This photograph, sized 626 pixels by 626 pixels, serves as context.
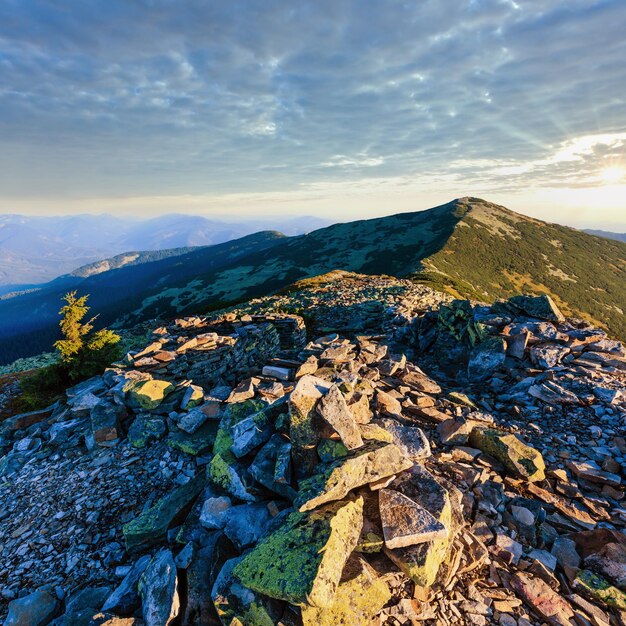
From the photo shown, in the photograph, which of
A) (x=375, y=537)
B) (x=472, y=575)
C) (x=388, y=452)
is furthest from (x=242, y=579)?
(x=472, y=575)

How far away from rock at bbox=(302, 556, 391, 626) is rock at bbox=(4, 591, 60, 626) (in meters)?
5.82

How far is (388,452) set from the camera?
7.04 m

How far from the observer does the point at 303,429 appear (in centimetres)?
775

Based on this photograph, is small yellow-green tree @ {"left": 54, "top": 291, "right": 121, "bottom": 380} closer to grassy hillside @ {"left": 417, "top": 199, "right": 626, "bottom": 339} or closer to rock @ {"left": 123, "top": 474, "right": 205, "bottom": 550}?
rock @ {"left": 123, "top": 474, "right": 205, "bottom": 550}

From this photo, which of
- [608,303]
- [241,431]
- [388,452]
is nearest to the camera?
[388,452]

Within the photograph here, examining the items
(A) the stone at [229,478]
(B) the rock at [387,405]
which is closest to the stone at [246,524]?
(A) the stone at [229,478]

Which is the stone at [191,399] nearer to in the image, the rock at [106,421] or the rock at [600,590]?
the rock at [106,421]

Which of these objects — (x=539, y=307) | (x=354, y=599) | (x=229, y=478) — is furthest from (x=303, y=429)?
(x=539, y=307)

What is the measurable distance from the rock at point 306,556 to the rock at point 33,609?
4.63 m

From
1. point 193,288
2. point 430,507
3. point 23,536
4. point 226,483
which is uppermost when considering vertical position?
point 430,507

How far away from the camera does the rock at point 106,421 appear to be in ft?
38.5

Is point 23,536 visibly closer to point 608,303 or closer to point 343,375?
point 343,375

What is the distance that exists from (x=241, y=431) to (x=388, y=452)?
3.85 metres

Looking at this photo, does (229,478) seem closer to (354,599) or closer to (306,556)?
(306,556)
